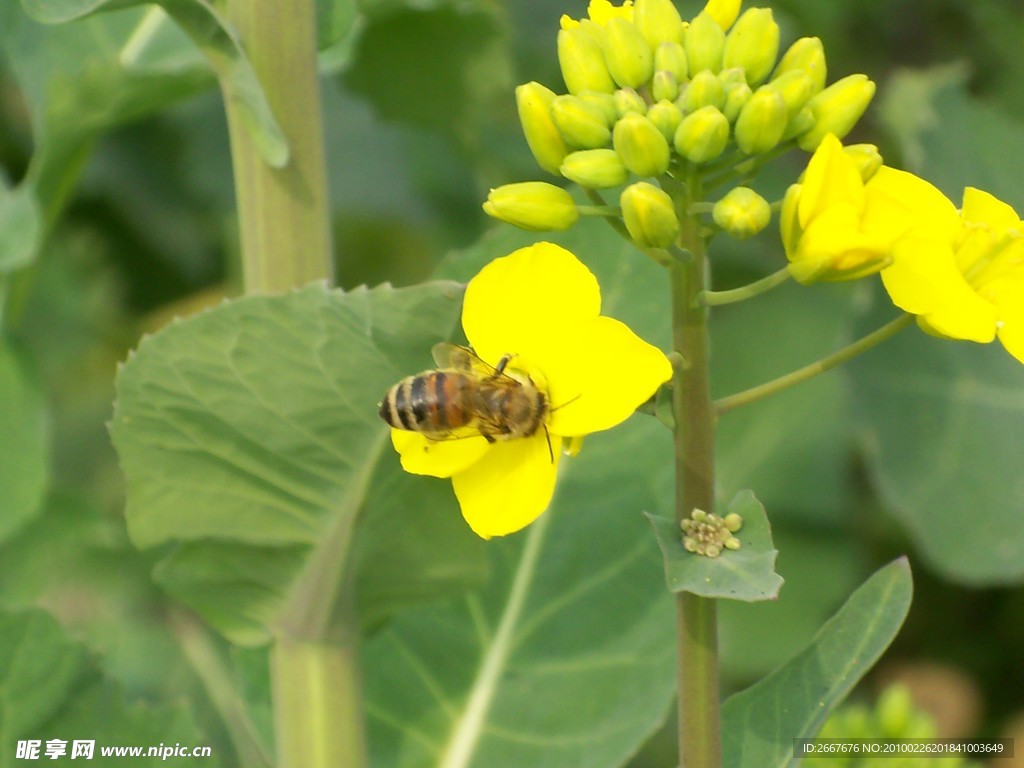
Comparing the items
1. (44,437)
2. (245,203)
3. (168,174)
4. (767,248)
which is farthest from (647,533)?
(168,174)

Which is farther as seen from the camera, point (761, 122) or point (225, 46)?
point (225, 46)

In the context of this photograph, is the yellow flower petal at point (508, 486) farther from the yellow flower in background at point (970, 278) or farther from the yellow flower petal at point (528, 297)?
the yellow flower in background at point (970, 278)

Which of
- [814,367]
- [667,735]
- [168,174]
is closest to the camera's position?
[814,367]

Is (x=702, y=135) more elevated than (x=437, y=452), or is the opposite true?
(x=702, y=135)

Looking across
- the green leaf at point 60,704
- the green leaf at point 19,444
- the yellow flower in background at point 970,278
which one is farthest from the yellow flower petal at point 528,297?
the green leaf at point 19,444

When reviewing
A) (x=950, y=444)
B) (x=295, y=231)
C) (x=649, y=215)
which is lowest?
(x=950, y=444)

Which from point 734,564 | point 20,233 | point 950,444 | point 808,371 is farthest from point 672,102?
point 950,444

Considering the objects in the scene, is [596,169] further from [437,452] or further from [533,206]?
[437,452]

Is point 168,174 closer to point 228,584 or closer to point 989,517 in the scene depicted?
point 228,584
